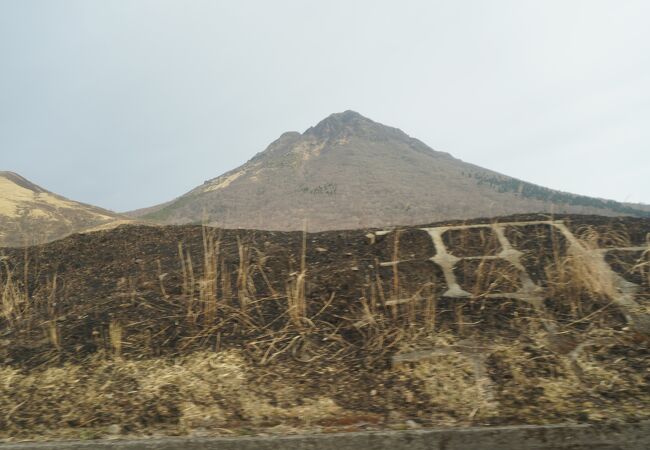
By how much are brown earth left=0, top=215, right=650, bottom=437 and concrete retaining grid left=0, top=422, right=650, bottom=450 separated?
→ 0.11 m

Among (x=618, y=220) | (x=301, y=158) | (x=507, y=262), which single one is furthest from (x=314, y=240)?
(x=301, y=158)

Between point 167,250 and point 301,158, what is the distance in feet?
85.7

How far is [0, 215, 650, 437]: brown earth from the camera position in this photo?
2.68 meters

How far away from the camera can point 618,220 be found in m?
5.05

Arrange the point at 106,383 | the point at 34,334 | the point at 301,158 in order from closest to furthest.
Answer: the point at 106,383 → the point at 34,334 → the point at 301,158

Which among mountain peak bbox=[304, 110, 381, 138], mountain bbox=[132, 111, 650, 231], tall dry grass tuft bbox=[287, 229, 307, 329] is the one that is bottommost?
tall dry grass tuft bbox=[287, 229, 307, 329]

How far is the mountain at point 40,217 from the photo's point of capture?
11656 millimetres

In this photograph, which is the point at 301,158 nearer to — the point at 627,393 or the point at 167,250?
the point at 167,250

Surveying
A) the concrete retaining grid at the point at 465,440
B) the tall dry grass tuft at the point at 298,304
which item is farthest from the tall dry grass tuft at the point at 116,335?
the tall dry grass tuft at the point at 298,304

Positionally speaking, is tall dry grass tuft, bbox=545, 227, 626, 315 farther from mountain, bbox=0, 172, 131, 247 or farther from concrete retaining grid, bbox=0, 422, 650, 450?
mountain, bbox=0, 172, 131, 247

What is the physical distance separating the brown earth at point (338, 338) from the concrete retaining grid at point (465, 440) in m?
0.11

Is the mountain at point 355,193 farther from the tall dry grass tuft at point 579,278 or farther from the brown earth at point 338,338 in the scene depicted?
the tall dry grass tuft at point 579,278

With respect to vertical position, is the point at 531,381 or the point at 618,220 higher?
the point at 618,220

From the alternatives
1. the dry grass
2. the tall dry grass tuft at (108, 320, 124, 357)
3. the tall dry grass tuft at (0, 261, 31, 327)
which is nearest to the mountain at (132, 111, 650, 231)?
the tall dry grass tuft at (0, 261, 31, 327)
